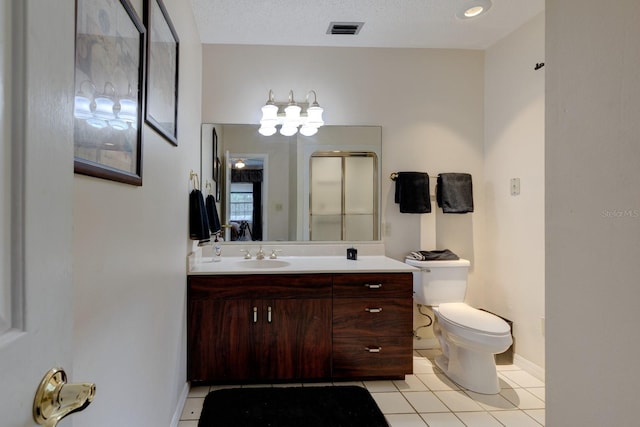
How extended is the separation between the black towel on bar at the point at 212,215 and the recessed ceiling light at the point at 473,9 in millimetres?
2087

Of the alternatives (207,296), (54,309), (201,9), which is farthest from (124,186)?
(201,9)

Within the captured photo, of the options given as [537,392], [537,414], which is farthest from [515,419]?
[537,392]

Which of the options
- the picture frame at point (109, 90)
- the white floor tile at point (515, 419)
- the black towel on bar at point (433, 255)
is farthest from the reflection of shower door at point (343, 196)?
the picture frame at point (109, 90)

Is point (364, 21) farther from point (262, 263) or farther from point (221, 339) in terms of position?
point (221, 339)

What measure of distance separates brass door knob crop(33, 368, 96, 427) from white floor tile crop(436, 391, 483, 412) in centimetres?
204

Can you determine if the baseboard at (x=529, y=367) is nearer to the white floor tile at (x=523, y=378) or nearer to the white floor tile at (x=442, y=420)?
the white floor tile at (x=523, y=378)

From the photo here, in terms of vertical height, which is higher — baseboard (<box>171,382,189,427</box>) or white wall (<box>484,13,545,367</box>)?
white wall (<box>484,13,545,367</box>)

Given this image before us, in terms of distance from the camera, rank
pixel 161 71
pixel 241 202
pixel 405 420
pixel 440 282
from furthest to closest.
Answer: pixel 241 202 → pixel 440 282 → pixel 405 420 → pixel 161 71

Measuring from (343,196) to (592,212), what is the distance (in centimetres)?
193

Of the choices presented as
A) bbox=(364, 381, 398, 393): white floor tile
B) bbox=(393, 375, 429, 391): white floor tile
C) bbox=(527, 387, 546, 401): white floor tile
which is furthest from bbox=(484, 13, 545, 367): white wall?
bbox=(364, 381, 398, 393): white floor tile

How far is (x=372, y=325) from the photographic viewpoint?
2189 mm

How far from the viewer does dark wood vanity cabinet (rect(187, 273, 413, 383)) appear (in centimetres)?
210

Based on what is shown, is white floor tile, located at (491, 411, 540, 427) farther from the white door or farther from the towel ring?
the towel ring

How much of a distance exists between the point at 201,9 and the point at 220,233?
152 cm
